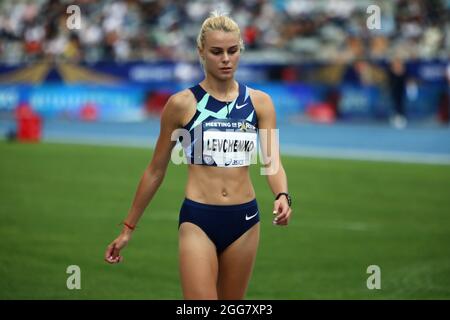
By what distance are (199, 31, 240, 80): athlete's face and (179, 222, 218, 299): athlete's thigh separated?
105cm

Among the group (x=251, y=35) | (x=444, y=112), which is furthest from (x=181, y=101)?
(x=251, y=35)

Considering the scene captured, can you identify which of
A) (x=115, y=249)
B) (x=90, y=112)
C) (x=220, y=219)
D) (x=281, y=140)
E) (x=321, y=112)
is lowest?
(x=115, y=249)

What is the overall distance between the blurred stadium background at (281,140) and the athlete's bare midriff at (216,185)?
160 inches

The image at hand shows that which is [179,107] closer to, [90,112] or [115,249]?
[115,249]

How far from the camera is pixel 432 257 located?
13.2 meters

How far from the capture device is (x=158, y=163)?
7.15 meters

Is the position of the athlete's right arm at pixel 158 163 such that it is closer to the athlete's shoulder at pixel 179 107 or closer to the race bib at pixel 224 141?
the athlete's shoulder at pixel 179 107

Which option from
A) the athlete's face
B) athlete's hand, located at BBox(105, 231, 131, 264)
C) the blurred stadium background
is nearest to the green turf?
the blurred stadium background

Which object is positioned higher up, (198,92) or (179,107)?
(198,92)

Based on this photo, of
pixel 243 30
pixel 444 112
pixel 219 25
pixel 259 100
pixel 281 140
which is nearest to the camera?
pixel 219 25

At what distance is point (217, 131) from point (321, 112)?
26865mm

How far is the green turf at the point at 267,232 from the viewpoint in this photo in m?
11.6

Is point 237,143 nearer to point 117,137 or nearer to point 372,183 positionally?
point 372,183
